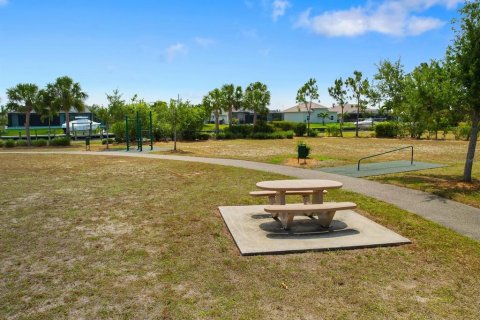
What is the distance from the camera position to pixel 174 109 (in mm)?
26844

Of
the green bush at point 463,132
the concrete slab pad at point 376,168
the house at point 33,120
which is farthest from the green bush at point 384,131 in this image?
the house at point 33,120

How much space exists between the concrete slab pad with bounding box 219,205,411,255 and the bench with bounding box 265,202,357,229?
0.17 metres

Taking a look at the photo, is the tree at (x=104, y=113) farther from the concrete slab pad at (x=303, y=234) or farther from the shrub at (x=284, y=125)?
the concrete slab pad at (x=303, y=234)

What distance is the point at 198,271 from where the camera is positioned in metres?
5.34

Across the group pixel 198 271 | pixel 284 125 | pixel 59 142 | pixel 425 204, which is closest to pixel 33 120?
pixel 59 142

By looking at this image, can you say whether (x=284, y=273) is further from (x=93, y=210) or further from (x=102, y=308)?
(x=93, y=210)

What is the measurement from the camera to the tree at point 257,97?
171 feet

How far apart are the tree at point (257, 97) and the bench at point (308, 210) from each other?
1761 inches

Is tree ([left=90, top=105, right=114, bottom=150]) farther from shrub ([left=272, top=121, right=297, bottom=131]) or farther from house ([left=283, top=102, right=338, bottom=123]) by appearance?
house ([left=283, top=102, right=338, bottom=123])

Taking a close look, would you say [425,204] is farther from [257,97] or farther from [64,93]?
[257,97]

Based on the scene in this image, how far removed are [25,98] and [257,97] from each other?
28955 millimetres

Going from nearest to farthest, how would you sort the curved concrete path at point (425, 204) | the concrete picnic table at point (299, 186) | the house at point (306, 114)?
the concrete picnic table at point (299, 186)
the curved concrete path at point (425, 204)
the house at point (306, 114)

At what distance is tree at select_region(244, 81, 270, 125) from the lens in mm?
52219

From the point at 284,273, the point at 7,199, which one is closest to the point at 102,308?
the point at 284,273
